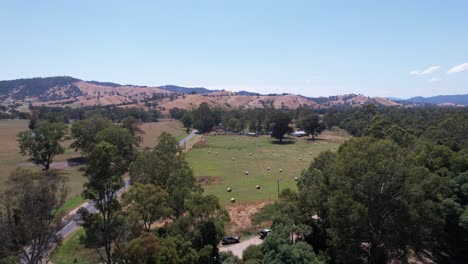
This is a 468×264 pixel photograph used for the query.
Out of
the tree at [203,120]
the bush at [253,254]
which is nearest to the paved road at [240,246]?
the bush at [253,254]

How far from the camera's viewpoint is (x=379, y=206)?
103ft

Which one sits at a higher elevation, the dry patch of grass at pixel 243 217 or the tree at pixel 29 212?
the tree at pixel 29 212

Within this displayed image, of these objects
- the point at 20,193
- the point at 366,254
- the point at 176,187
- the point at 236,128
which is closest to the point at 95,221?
the point at 20,193

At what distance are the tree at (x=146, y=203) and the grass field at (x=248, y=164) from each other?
75.2ft

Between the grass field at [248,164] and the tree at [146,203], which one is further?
the grass field at [248,164]

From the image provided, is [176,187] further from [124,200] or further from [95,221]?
[95,221]

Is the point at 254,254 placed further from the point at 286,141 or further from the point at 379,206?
the point at 286,141

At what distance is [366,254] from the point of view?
33125mm

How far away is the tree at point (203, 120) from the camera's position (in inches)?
5920

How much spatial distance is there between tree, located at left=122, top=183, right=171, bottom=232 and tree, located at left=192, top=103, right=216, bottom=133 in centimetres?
11901

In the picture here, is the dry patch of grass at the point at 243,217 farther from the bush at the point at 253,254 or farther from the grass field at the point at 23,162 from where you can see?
the grass field at the point at 23,162

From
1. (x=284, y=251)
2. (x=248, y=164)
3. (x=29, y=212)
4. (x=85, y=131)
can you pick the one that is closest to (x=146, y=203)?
(x=29, y=212)

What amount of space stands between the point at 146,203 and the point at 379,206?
2075cm

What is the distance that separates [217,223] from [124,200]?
869 cm
